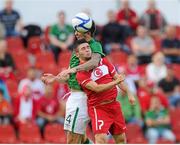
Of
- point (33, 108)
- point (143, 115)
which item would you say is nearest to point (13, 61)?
point (33, 108)

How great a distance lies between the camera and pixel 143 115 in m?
18.5

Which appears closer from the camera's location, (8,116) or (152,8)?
(8,116)

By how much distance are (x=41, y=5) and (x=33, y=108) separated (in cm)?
409

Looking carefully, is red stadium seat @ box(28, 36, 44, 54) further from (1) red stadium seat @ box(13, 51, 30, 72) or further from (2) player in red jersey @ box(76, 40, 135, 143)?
(2) player in red jersey @ box(76, 40, 135, 143)

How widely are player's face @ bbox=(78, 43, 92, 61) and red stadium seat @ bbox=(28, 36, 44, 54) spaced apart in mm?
7448

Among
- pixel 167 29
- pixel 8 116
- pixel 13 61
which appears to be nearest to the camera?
pixel 8 116

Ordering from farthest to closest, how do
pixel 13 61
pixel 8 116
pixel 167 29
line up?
A: 1. pixel 167 29
2. pixel 13 61
3. pixel 8 116

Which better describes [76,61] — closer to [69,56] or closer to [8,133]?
[8,133]

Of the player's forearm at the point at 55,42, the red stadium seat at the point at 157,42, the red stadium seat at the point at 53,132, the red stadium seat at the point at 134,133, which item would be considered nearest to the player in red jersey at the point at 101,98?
the red stadium seat at the point at 53,132

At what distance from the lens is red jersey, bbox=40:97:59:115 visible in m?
18.0

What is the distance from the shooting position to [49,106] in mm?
17984

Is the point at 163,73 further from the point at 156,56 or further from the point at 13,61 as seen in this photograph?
the point at 13,61

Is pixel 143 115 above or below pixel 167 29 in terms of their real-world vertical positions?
below

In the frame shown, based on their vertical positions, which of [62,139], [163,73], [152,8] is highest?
[152,8]
